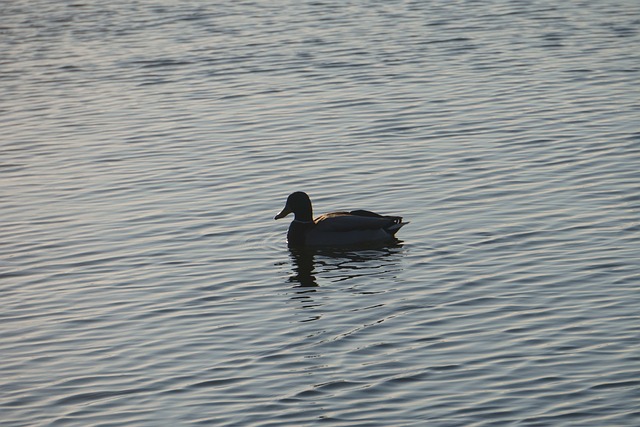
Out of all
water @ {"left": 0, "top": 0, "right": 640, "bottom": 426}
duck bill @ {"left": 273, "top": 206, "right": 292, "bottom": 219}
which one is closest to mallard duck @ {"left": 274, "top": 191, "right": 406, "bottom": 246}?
duck bill @ {"left": 273, "top": 206, "right": 292, "bottom": 219}

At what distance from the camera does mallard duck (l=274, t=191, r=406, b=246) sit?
16109mm

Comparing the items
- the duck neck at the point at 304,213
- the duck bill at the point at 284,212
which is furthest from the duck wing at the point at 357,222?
the duck bill at the point at 284,212

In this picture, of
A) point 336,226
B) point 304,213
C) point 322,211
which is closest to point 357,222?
point 336,226

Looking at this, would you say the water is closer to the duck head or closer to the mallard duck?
the mallard duck

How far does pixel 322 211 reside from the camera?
1777 cm

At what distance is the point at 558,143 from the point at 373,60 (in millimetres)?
9133

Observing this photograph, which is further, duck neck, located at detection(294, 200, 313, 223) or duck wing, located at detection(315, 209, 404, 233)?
duck neck, located at detection(294, 200, 313, 223)

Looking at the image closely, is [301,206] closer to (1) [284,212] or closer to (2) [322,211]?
(1) [284,212]

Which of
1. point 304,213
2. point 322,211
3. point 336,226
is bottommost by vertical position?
point 322,211

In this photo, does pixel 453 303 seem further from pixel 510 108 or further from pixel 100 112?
pixel 100 112

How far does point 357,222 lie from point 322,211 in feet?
5.39

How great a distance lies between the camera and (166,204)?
18.4m

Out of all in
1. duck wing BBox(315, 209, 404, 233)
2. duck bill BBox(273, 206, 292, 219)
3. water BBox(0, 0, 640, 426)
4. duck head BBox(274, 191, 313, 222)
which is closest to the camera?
water BBox(0, 0, 640, 426)

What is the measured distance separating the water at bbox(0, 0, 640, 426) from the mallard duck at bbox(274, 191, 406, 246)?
0.23m
